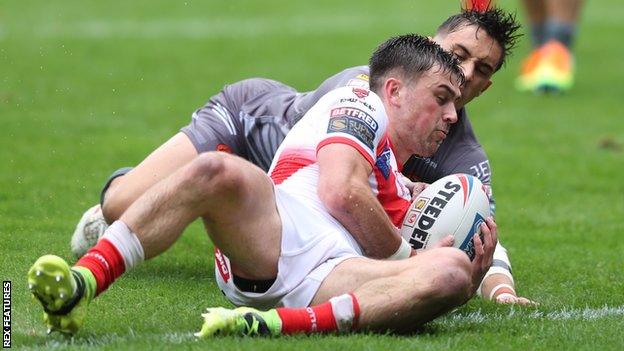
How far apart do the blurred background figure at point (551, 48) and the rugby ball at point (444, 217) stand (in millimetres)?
9654

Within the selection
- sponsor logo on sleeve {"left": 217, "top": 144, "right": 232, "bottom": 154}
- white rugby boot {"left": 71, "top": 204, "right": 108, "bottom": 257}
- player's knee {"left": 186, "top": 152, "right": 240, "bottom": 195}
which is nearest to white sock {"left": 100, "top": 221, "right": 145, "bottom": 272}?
player's knee {"left": 186, "top": 152, "right": 240, "bottom": 195}

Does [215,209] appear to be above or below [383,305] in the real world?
above

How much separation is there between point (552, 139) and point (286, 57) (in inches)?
196

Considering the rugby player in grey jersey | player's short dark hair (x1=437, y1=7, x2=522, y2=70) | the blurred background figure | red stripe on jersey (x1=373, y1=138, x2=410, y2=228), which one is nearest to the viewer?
red stripe on jersey (x1=373, y1=138, x2=410, y2=228)

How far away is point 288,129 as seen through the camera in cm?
805

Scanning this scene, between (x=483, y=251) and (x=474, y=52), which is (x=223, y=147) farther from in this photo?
(x=483, y=251)

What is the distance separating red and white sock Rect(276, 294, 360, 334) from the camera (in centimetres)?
574

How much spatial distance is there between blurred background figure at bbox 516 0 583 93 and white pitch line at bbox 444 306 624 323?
968cm

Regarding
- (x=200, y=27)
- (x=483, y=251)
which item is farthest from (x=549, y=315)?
(x=200, y=27)

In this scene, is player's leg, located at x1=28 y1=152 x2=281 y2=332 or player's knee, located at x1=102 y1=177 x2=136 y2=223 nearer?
player's leg, located at x1=28 y1=152 x2=281 y2=332

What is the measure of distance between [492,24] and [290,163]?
6.74ft

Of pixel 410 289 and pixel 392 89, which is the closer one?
pixel 410 289

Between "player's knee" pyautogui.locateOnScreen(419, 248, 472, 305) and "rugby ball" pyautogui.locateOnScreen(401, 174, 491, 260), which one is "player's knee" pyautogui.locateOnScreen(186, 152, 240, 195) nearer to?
"player's knee" pyautogui.locateOnScreen(419, 248, 472, 305)

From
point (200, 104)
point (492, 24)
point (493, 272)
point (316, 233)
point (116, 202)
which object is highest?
point (492, 24)
